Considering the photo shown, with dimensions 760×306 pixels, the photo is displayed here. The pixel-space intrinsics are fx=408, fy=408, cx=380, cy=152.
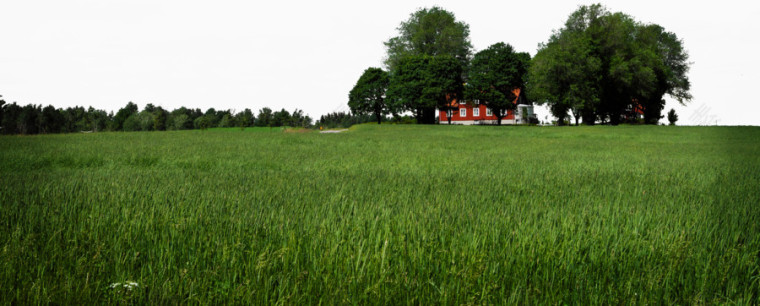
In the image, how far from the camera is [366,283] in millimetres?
2238

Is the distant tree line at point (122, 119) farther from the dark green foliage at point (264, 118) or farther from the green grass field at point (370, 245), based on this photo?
the green grass field at point (370, 245)

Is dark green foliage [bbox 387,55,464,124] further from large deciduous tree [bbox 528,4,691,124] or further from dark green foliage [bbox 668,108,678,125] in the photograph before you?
dark green foliage [bbox 668,108,678,125]

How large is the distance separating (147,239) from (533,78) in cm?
4939

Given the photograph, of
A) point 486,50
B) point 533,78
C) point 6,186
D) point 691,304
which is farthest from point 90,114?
point 691,304

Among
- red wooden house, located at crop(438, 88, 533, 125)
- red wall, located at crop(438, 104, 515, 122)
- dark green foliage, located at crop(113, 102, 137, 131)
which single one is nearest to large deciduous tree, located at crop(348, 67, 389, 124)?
red wooden house, located at crop(438, 88, 533, 125)

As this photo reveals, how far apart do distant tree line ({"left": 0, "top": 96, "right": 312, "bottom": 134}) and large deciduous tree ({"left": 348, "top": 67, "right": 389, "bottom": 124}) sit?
19.2m

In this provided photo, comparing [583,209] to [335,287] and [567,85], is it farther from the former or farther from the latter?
[567,85]

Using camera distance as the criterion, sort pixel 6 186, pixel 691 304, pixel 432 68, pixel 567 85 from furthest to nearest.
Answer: pixel 432 68, pixel 567 85, pixel 6 186, pixel 691 304

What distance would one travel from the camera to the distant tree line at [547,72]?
4388 cm

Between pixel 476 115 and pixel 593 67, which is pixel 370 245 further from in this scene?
pixel 476 115

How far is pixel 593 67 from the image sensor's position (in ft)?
137

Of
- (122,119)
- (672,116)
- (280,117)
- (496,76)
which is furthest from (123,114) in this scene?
(672,116)

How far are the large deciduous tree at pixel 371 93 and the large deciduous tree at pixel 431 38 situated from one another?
2.61 metres

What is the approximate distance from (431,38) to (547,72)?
78.7ft
